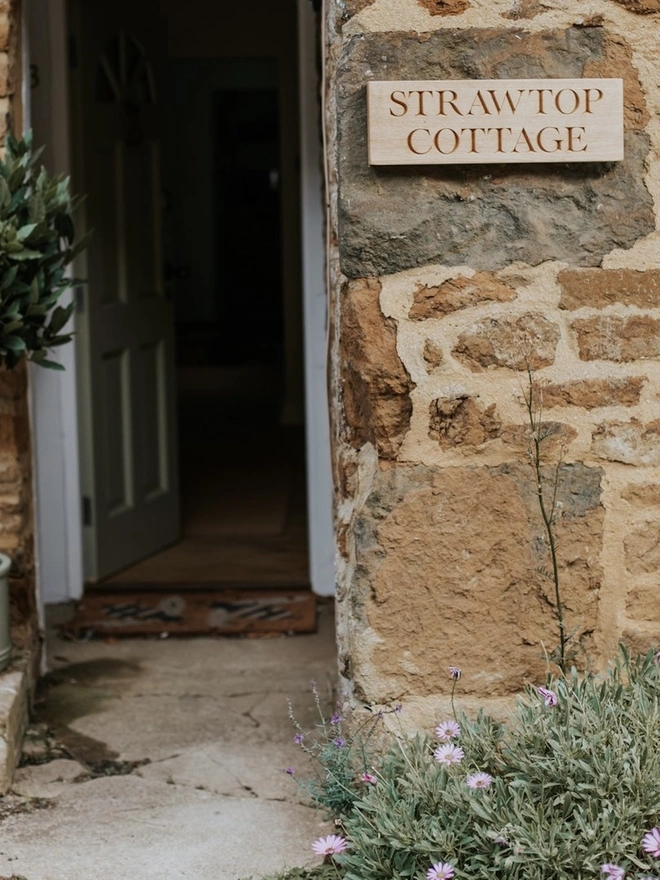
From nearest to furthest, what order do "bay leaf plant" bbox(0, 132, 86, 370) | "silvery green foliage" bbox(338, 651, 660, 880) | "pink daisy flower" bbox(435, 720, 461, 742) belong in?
1. "silvery green foliage" bbox(338, 651, 660, 880)
2. "pink daisy flower" bbox(435, 720, 461, 742)
3. "bay leaf plant" bbox(0, 132, 86, 370)

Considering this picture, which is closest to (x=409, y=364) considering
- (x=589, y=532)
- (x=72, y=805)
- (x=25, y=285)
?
(x=589, y=532)

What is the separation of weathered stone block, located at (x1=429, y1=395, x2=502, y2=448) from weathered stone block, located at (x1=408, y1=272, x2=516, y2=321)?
0.66ft

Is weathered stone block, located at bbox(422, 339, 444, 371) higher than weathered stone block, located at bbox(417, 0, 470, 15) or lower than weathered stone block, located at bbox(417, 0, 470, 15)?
lower

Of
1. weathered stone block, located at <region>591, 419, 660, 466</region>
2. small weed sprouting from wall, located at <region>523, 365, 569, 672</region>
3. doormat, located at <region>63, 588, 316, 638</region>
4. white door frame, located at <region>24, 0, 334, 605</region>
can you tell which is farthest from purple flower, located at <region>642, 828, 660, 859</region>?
white door frame, located at <region>24, 0, 334, 605</region>

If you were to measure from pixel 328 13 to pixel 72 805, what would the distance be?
205cm

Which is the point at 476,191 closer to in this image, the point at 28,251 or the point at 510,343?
the point at 510,343

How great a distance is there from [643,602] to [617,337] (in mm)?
627

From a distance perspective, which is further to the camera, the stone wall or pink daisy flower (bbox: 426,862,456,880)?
the stone wall

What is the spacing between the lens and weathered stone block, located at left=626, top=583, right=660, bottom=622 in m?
3.01

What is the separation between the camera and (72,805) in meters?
3.23

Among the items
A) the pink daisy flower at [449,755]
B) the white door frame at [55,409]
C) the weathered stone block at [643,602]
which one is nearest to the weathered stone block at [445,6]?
the weathered stone block at [643,602]

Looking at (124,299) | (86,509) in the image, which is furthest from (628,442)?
(124,299)

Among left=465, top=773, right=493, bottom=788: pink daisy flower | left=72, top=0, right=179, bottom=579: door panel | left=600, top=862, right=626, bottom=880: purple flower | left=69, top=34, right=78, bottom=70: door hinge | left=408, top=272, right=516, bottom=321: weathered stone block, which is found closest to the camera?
left=600, top=862, right=626, bottom=880: purple flower

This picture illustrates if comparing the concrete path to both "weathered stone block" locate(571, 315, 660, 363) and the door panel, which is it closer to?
the door panel
